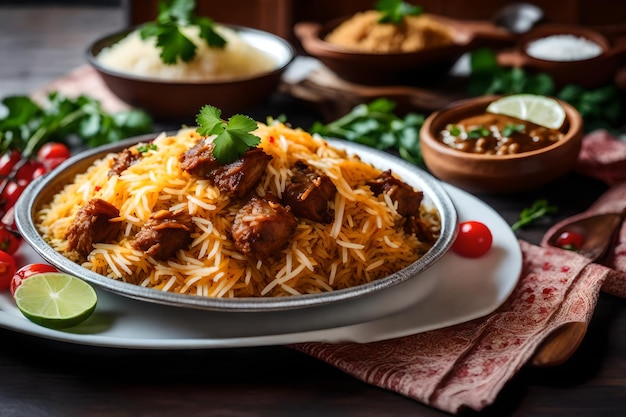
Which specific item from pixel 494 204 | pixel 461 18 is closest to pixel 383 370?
pixel 494 204

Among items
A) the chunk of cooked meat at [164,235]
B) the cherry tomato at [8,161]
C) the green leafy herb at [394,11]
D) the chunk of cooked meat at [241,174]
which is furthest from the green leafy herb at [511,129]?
the cherry tomato at [8,161]

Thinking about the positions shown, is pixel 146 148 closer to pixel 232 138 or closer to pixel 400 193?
pixel 232 138

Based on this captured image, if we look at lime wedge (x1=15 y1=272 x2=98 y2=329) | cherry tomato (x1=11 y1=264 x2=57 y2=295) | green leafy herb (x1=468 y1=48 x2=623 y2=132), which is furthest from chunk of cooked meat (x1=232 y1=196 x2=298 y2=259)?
green leafy herb (x1=468 y1=48 x2=623 y2=132)

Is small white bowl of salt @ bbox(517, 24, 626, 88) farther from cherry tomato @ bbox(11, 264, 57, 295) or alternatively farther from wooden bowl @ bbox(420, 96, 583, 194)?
cherry tomato @ bbox(11, 264, 57, 295)

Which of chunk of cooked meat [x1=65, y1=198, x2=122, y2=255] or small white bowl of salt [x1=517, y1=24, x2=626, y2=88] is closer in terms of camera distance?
chunk of cooked meat [x1=65, y1=198, x2=122, y2=255]

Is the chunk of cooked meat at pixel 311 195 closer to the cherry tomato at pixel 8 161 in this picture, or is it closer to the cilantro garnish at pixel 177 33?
the cherry tomato at pixel 8 161

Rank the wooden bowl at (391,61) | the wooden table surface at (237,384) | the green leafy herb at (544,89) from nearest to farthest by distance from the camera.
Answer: the wooden table surface at (237,384) < the green leafy herb at (544,89) < the wooden bowl at (391,61)
